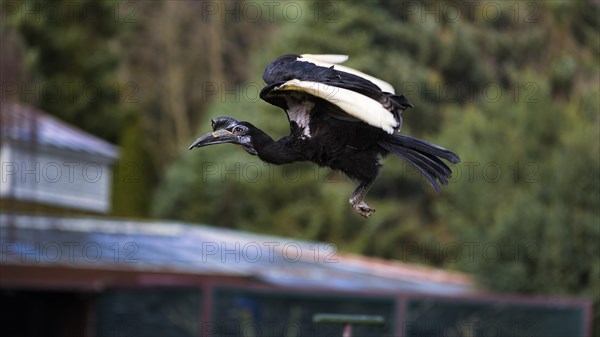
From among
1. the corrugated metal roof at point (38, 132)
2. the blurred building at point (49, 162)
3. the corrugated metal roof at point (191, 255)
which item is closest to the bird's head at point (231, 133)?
the corrugated metal roof at point (191, 255)

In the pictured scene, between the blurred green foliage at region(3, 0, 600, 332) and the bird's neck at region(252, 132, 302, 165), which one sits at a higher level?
the blurred green foliage at region(3, 0, 600, 332)

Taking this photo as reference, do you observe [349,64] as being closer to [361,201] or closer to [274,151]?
[361,201]

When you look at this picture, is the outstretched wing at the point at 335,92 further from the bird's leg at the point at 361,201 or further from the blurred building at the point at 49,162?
the blurred building at the point at 49,162

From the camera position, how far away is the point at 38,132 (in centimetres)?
2002

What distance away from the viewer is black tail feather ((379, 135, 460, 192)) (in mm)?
6148

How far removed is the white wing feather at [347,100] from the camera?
5.66 metres

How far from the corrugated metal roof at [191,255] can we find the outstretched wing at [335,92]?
679cm

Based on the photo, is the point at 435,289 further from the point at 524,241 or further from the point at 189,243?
the point at 189,243

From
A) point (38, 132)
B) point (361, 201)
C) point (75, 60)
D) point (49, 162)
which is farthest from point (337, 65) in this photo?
point (75, 60)

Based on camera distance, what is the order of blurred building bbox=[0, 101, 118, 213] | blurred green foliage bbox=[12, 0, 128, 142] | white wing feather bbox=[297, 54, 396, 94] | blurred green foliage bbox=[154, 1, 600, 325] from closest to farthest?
1. white wing feather bbox=[297, 54, 396, 94]
2. blurred building bbox=[0, 101, 118, 213]
3. blurred green foliage bbox=[154, 1, 600, 325]
4. blurred green foliage bbox=[12, 0, 128, 142]

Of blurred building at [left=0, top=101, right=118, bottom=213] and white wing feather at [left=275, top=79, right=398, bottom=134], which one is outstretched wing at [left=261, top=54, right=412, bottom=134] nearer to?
white wing feather at [left=275, top=79, right=398, bottom=134]

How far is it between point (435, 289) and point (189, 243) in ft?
A: 13.0

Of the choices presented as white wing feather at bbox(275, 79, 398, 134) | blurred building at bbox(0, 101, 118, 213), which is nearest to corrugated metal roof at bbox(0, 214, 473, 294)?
blurred building at bbox(0, 101, 118, 213)

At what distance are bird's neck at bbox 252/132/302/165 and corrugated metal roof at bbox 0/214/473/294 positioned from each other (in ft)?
22.0
